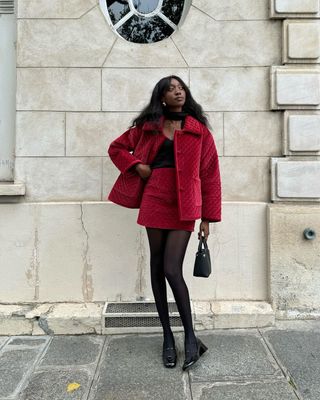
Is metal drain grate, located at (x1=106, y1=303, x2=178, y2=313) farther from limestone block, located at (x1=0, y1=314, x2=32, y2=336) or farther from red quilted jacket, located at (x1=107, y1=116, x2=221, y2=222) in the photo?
red quilted jacket, located at (x1=107, y1=116, x2=221, y2=222)

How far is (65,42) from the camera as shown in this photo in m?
3.76

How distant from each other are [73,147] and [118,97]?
0.66 m

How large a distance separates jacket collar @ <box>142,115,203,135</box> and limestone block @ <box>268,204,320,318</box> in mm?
1267

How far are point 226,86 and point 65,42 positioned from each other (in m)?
1.64

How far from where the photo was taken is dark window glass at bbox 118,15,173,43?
3.96m

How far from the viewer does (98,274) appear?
3.73 metres

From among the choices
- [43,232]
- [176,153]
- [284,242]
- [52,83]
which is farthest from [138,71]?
[284,242]

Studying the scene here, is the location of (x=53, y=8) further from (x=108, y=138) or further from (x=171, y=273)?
(x=171, y=273)

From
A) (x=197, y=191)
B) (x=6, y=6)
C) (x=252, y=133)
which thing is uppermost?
(x=6, y=6)

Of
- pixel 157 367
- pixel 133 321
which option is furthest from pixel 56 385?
pixel 133 321

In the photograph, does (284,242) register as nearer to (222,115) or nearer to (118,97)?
(222,115)

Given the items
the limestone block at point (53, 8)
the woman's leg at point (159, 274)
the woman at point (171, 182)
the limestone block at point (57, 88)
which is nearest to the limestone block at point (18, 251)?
the limestone block at point (57, 88)

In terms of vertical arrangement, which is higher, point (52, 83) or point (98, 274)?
point (52, 83)

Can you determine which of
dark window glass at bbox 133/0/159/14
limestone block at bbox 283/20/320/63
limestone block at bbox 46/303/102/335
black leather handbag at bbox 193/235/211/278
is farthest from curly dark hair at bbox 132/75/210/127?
limestone block at bbox 46/303/102/335
